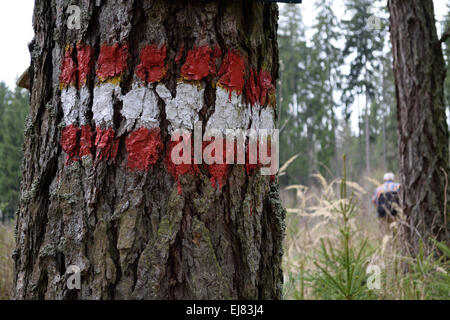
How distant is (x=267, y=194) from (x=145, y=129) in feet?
1.43

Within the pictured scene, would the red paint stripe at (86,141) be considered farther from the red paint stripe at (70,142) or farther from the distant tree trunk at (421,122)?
the distant tree trunk at (421,122)

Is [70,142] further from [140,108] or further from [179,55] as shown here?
[179,55]

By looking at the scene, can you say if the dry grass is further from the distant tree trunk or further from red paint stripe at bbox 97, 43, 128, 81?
the distant tree trunk

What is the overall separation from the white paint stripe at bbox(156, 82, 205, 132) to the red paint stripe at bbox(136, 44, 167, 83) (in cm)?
4

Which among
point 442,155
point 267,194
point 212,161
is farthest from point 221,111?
point 442,155

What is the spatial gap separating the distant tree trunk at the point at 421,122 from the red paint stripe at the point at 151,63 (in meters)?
3.06

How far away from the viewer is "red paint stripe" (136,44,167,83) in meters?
1.04

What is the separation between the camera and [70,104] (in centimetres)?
108

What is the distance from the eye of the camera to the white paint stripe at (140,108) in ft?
3.39

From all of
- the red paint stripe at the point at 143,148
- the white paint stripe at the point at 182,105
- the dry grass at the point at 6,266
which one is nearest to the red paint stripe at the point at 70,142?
the red paint stripe at the point at 143,148

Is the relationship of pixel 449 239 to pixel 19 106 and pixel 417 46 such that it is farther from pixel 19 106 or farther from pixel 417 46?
pixel 19 106

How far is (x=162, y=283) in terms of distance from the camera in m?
1.00

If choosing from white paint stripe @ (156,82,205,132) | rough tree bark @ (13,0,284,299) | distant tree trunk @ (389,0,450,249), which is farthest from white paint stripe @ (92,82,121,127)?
distant tree trunk @ (389,0,450,249)
